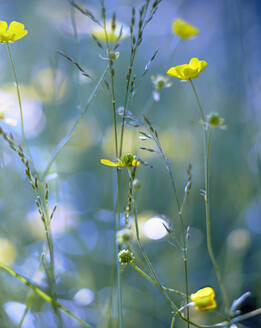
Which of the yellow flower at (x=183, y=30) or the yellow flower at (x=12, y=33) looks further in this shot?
the yellow flower at (x=183, y=30)

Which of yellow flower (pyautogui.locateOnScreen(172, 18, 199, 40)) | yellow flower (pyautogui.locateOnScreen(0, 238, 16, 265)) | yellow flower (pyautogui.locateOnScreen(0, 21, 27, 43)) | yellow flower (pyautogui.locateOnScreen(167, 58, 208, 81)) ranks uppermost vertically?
yellow flower (pyautogui.locateOnScreen(172, 18, 199, 40))

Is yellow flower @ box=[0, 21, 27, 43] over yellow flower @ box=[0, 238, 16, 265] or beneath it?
over

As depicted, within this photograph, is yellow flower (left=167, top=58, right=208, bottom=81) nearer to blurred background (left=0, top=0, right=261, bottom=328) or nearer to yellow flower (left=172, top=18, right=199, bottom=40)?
blurred background (left=0, top=0, right=261, bottom=328)

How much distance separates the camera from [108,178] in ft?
3.49

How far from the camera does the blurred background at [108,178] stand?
2.36 feet

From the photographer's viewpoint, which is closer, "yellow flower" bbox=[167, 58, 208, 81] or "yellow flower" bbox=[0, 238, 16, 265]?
"yellow flower" bbox=[167, 58, 208, 81]

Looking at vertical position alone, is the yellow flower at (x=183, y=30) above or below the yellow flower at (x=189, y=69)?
above

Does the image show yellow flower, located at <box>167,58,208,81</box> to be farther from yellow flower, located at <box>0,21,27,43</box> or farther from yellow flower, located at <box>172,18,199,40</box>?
yellow flower, located at <box>172,18,199,40</box>

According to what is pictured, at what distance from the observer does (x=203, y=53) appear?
5.69 ft

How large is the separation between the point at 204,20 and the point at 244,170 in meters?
1.10

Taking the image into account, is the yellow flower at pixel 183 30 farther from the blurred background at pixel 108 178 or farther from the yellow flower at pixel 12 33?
the yellow flower at pixel 12 33

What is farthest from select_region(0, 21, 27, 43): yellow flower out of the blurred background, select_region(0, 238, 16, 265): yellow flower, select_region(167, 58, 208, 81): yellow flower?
select_region(0, 238, 16, 265): yellow flower

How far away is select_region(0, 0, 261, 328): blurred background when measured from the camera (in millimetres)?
718

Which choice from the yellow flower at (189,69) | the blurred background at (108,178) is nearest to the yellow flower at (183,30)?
the blurred background at (108,178)
